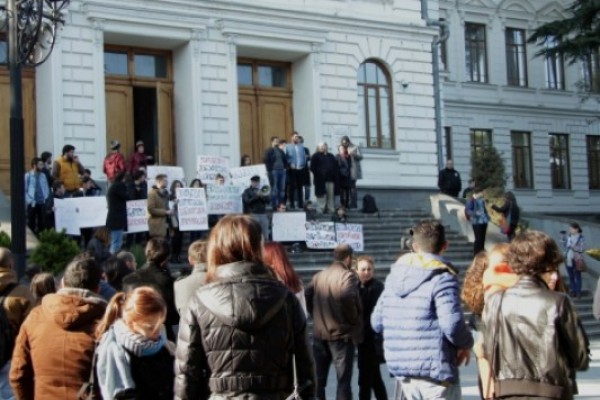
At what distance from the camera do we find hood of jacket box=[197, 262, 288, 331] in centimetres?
492

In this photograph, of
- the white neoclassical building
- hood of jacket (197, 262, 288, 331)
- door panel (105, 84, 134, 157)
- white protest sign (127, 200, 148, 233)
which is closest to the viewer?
hood of jacket (197, 262, 288, 331)

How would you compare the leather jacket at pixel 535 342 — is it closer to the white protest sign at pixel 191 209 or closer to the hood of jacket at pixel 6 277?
the hood of jacket at pixel 6 277

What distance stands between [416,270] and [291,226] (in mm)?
15095

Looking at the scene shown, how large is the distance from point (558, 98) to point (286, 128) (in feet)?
61.5

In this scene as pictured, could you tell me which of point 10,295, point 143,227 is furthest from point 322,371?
point 143,227

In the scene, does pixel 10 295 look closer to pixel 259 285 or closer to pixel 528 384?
pixel 259 285

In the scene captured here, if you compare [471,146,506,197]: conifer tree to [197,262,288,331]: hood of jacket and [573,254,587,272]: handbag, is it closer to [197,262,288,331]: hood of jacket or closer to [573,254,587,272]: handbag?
[573,254,587,272]: handbag

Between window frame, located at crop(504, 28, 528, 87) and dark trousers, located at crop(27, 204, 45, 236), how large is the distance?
27.3 metres

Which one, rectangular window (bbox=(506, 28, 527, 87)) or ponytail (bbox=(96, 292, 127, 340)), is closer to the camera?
ponytail (bbox=(96, 292, 127, 340))

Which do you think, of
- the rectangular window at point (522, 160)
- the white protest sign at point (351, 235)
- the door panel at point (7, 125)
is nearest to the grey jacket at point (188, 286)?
the white protest sign at point (351, 235)

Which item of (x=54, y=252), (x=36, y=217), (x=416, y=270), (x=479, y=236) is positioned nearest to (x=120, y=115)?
(x=36, y=217)

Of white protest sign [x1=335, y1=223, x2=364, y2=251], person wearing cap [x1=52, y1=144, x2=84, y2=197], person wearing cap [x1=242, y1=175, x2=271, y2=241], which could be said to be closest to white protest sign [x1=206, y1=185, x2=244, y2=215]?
person wearing cap [x1=242, y1=175, x2=271, y2=241]

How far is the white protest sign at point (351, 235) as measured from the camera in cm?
2220

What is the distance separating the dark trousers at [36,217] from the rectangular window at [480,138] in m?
24.6
